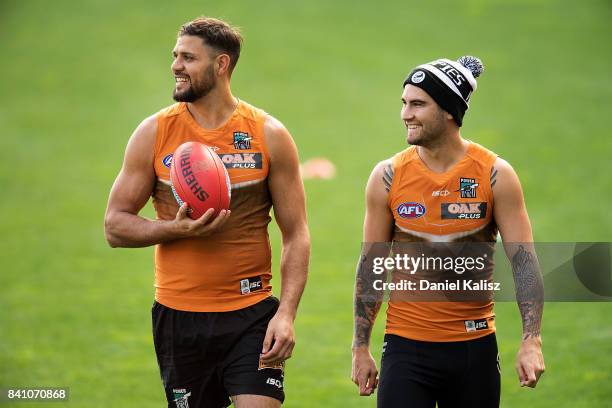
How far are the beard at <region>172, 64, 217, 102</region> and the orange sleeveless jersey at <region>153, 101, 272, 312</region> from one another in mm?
152

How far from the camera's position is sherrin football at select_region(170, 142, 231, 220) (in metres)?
6.30

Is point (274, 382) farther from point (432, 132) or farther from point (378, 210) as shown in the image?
point (432, 132)

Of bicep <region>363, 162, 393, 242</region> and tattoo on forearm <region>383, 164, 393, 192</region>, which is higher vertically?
tattoo on forearm <region>383, 164, 393, 192</region>

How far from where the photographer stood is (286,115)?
27141 millimetres

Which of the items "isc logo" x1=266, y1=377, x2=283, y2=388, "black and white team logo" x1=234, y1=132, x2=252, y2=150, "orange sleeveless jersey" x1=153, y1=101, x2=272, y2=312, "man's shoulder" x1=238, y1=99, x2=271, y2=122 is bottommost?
"isc logo" x1=266, y1=377, x2=283, y2=388

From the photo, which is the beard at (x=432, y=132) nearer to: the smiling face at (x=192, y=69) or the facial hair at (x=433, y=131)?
the facial hair at (x=433, y=131)

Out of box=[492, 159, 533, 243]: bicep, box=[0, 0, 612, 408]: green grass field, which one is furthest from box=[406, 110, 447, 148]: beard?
box=[0, 0, 612, 408]: green grass field

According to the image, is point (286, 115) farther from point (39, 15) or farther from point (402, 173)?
point (402, 173)

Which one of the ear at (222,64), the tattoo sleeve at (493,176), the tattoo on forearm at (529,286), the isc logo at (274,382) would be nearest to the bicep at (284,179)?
the ear at (222,64)

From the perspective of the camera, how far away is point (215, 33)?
6727 millimetres

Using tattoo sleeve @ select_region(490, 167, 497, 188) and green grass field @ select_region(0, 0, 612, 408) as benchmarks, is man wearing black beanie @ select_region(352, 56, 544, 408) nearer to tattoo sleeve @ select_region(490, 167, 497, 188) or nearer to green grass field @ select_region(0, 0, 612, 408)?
tattoo sleeve @ select_region(490, 167, 497, 188)

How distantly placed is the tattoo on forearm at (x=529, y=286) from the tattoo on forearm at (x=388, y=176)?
85 centimetres

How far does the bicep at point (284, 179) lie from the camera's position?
667cm

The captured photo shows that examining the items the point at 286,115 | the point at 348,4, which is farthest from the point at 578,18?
the point at 286,115
